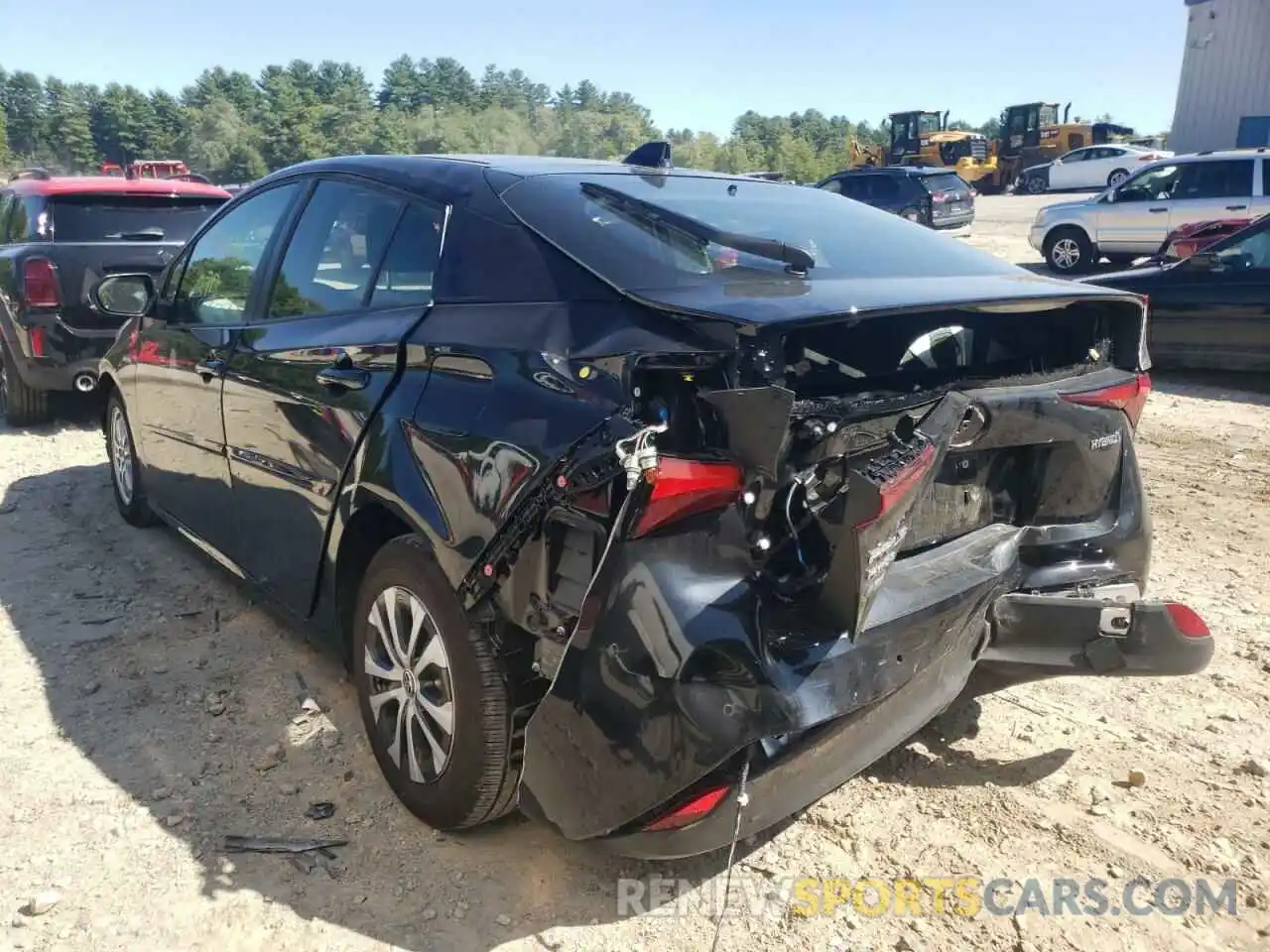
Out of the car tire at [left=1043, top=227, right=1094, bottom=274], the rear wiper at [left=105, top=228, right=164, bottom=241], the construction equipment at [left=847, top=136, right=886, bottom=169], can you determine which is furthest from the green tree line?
the rear wiper at [left=105, top=228, right=164, bottom=241]

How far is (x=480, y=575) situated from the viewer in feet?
7.82

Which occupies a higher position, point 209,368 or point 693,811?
point 209,368

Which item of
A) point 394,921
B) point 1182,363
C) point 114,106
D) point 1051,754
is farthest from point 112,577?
point 114,106

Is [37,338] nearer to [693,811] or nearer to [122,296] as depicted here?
[122,296]

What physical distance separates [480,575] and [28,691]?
7.46ft

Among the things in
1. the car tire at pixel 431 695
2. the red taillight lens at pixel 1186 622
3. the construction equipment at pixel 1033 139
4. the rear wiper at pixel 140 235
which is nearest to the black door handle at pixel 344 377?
the car tire at pixel 431 695

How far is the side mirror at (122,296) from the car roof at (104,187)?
3.11 meters

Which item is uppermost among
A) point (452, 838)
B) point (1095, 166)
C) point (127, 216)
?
point (1095, 166)

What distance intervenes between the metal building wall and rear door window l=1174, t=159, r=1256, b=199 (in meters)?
19.2

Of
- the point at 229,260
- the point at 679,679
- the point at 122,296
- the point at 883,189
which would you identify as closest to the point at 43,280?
the point at 122,296

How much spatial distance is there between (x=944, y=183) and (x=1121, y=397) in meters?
21.3

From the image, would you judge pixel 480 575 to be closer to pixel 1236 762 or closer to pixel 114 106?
pixel 1236 762

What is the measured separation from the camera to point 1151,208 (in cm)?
1476

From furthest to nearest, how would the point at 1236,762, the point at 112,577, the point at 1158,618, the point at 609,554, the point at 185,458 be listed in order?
the point at 112,577 < the point at 185,458 < the point at 1236,762 < the point at 1158,618 < the point at 609,554
